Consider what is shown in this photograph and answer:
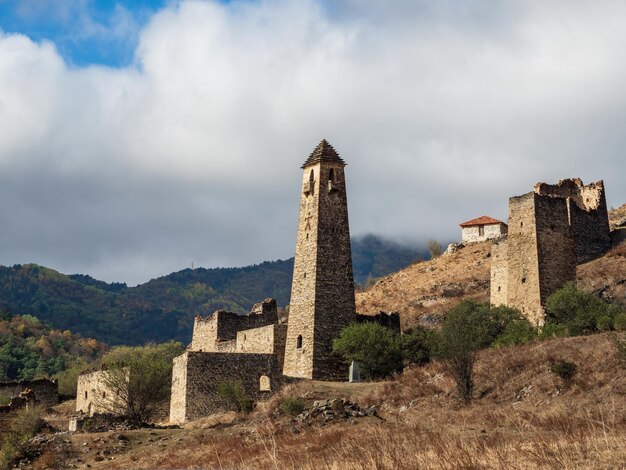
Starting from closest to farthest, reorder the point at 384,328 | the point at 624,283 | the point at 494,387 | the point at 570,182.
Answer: the point at 494,387 < the point at 384,328 < the point at 624,283 < the point at 570,182

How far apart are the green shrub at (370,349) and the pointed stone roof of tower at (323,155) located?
7260 mm

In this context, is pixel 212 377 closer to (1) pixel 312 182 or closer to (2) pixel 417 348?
(2) pixel 417 348

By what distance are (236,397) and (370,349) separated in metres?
6.26

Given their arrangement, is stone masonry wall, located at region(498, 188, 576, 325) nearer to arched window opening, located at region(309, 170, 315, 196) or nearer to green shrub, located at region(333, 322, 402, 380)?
green shrub, located at region(333, 322, 402, 380)

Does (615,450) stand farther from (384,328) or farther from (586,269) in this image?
(586,269)

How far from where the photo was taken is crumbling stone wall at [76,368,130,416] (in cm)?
4059

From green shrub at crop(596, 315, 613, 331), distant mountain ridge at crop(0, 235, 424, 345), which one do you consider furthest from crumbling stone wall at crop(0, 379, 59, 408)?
distant mountain ridge at crop(0, 235, 424, 345)

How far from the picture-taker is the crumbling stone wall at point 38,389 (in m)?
48.3

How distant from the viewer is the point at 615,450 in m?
15.8

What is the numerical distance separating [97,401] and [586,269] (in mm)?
24306

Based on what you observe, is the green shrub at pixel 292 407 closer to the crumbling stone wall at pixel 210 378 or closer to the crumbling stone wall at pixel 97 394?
the crumbling stone wall at pixel 210 378

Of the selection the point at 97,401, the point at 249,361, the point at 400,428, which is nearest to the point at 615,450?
the point at 400,428

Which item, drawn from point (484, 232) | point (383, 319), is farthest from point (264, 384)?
point (484, 232)

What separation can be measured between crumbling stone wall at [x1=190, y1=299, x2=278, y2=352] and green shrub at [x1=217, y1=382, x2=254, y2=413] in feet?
25.7
